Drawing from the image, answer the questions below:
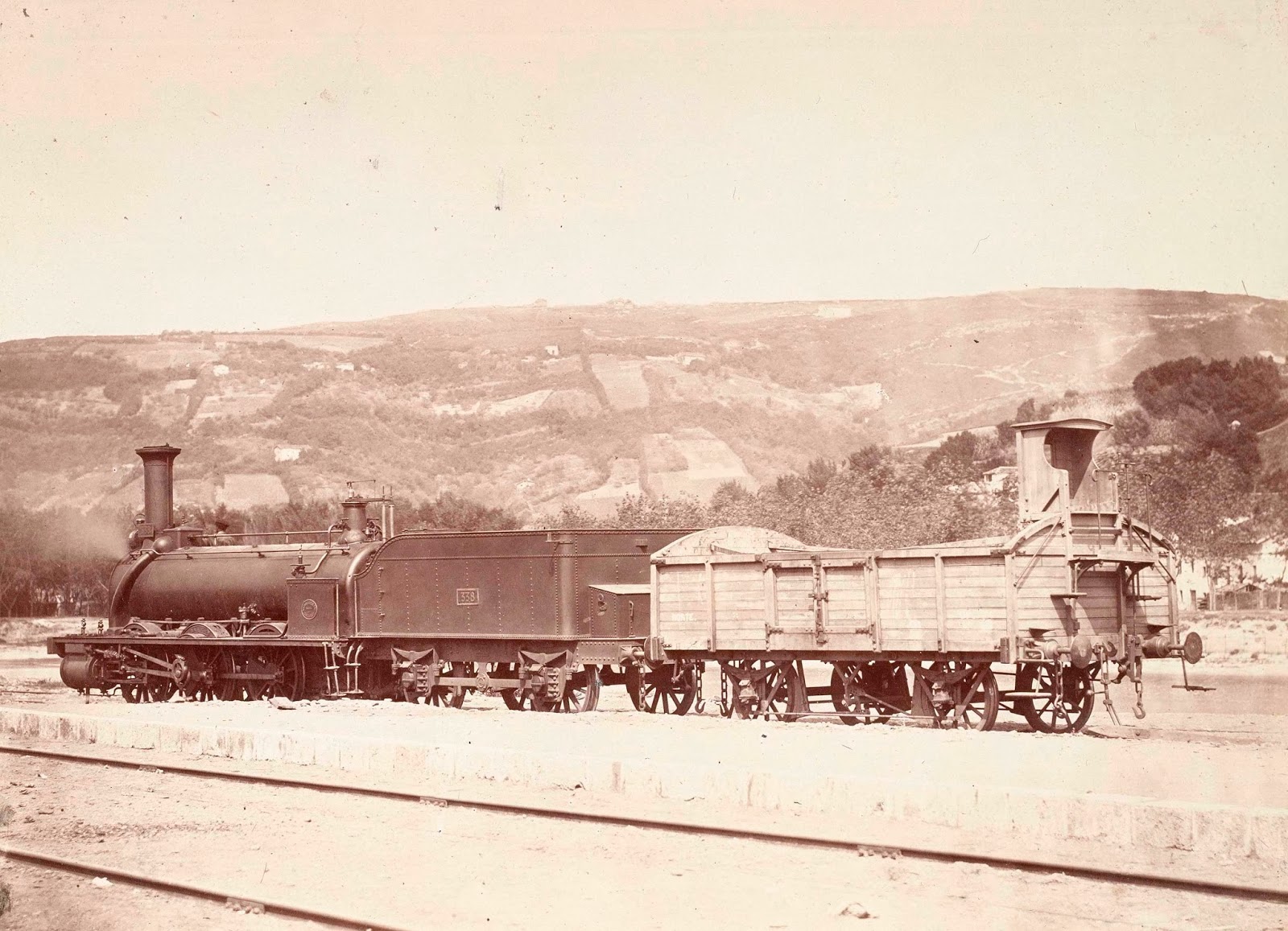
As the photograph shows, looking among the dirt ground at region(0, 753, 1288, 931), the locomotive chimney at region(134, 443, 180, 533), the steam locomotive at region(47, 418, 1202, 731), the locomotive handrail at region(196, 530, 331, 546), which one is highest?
the locomotive chimney at region(134, 443, 180, 533)

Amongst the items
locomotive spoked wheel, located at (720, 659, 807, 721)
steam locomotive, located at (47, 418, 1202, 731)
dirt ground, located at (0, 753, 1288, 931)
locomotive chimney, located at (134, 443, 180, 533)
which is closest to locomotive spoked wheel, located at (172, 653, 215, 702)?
steam locomotive, located at (47, 418, 1202, 731)

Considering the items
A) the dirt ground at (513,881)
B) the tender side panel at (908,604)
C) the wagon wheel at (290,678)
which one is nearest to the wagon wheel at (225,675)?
the wagon wheel at (290,678)

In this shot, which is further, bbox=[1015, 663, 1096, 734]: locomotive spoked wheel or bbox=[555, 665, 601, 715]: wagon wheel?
bbox=[555, 665, 601, 715]: wagon wheel

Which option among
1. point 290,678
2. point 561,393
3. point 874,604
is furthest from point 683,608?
point 561,393

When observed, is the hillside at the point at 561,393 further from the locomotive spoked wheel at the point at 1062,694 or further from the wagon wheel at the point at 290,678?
the locomotive spoked wheel at the point at 1062,694

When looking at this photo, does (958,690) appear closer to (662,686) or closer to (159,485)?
(662,686)

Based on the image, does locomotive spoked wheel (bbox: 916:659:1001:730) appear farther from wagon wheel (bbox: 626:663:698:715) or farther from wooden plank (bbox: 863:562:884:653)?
wagon wheel (bbox: 626:663:698:715)

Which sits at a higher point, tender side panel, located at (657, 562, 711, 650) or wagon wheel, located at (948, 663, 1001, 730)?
tender side panel, located at (657, 562, 711, 650)

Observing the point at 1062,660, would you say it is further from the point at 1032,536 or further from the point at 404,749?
the point at 404,749
